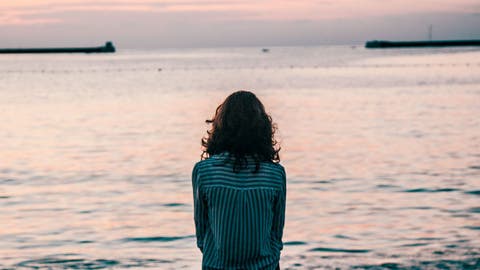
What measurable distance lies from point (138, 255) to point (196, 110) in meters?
31.4

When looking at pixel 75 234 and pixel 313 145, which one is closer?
pixel 75 234

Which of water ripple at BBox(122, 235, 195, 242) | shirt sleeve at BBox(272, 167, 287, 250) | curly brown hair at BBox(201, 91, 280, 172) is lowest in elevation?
shirt sleeve at BBox(272, 167, 287, 250)

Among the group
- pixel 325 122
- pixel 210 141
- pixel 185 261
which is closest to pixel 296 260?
pixel 185 261

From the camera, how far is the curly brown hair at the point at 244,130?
3543 millimetres

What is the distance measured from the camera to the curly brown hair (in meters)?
3.54

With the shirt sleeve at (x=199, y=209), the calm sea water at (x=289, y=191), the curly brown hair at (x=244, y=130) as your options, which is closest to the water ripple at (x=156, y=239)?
the calm sea water at (x=289, y=191)

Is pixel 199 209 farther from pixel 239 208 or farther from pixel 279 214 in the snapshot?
pixel 279 214

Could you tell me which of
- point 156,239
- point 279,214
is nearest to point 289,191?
point 156,239

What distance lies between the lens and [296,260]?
1017cm

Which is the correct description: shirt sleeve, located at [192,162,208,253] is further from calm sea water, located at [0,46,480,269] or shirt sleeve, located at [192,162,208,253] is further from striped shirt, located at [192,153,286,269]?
calm sea water, located at [0,46,480,269]

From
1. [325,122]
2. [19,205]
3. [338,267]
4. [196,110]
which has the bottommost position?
[338,267]

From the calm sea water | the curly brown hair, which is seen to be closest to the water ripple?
the calm sea water

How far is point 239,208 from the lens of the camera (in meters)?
3.55

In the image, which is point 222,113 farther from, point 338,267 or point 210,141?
point 338,267
